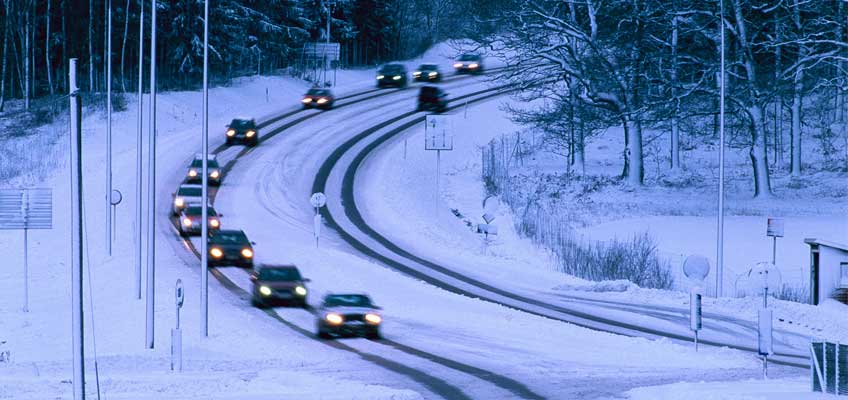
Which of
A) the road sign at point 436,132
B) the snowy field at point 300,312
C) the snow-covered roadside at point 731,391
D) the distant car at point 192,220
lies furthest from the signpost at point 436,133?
the snow-covered roadside at point 731,391

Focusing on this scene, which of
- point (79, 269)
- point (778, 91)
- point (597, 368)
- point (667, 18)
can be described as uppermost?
point (667, 18)

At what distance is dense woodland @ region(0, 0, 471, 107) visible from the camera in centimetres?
8025

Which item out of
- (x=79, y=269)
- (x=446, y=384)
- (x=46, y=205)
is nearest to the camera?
(x=79, y=269)

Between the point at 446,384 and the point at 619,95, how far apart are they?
47443 millimetres

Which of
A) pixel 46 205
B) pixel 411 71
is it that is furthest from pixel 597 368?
pixel 411 71

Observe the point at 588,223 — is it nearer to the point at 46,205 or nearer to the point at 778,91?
the point at 778,91

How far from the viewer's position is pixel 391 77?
87.8 meters

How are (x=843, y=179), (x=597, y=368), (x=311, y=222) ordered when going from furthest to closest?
1. (x=843, y=179)
2. (x=311, y=222)
3. (x=597, y=368)

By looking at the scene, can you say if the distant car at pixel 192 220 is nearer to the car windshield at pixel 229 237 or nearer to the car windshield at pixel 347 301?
the car windshield at pixel 229 237

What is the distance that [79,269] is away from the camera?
16219mm

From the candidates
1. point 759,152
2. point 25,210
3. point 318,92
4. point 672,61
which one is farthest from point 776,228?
point 318,92

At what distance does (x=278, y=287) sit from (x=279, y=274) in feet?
1.71

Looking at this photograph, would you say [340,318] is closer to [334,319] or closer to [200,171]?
[334,319]

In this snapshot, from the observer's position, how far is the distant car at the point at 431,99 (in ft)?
264
